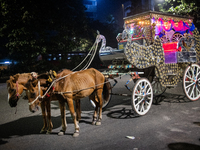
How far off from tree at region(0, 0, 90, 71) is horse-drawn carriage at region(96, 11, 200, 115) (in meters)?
12.5

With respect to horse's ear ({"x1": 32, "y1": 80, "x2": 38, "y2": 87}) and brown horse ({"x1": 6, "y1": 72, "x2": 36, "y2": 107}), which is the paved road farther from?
horse's ear ({"x1": 32, "y1": 80, "x2": 38, "y2": 87})

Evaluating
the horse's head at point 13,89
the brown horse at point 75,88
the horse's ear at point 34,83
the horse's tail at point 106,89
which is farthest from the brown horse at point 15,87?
the horse's tail at point 106,89

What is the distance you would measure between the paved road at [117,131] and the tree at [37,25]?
41.2 feet

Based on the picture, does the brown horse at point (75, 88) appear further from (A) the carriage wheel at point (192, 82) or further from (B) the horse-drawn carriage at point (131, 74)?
(A) the carriage wheel at point (192, 82)

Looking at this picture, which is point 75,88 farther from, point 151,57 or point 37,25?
point 37,25

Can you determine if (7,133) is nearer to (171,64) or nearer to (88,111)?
(88,111)

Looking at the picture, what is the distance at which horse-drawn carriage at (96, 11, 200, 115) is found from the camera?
196 inches

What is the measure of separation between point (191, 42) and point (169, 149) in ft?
15.2

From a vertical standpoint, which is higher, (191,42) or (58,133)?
(191,42)

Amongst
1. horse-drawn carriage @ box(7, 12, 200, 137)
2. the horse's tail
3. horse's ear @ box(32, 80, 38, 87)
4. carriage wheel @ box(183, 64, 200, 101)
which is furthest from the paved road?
horse's ear @ box(32, 80, 38, 87)

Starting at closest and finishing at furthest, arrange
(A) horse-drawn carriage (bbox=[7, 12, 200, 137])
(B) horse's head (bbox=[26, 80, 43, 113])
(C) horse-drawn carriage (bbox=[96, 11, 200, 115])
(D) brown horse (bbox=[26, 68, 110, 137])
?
(B) horse's head (bbox=[26, 80, 43, 113]) → (A) horse-drawn carriage (bbox=[7, 12, 200, 137]) → (D) brown horse (bbox=[26, 68, 110, 137]) → (C) horse-drawn carriage (bbox=[96, 11, 200, 115])

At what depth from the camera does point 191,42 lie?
245 inches

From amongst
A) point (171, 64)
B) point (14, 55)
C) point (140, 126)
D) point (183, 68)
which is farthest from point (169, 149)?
point (14, 55)

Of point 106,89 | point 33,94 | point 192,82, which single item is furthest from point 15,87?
point 192,82
